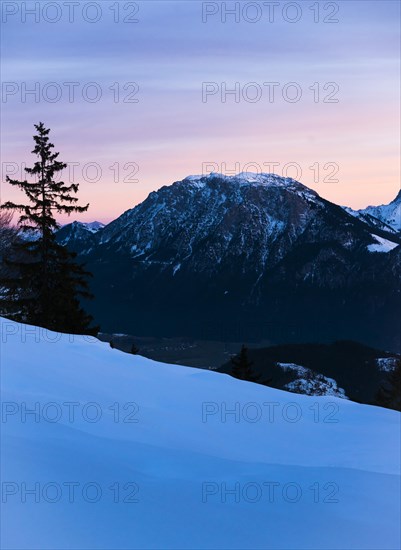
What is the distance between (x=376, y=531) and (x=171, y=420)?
340cm

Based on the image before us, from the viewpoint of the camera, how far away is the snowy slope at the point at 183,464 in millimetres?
5586

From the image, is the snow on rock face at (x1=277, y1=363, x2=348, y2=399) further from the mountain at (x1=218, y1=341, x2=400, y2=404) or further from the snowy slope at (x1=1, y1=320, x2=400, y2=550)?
the snowy slope at (x1=1, y1=320, x2=400, y2=550)

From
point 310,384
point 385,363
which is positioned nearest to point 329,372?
point 385,363

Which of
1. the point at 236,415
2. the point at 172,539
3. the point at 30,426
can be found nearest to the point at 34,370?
the point at 30,426

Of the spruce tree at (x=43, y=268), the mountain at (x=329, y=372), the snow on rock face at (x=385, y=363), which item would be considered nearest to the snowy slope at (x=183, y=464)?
the spruce tree at (x=43, y=268)

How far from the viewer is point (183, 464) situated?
6.96 metres

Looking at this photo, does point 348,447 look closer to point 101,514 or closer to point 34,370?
point 101,514

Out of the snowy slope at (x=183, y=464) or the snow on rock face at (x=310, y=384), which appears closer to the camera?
the snowy slope at (x=183, y=464)

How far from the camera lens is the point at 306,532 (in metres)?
5.70

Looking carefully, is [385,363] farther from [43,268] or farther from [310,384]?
[43,268]

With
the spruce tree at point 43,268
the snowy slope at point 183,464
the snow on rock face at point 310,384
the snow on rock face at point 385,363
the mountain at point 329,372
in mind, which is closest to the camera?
the snowy slope at point 183,464

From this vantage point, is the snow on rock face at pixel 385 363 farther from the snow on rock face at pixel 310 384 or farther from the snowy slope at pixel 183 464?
the snowy slope at pixel 183 464

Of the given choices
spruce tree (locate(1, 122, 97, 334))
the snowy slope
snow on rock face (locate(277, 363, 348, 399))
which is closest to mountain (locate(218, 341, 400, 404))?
snow on rock face (locate(277, 363, 348, 399))

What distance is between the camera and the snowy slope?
5.59 metres
